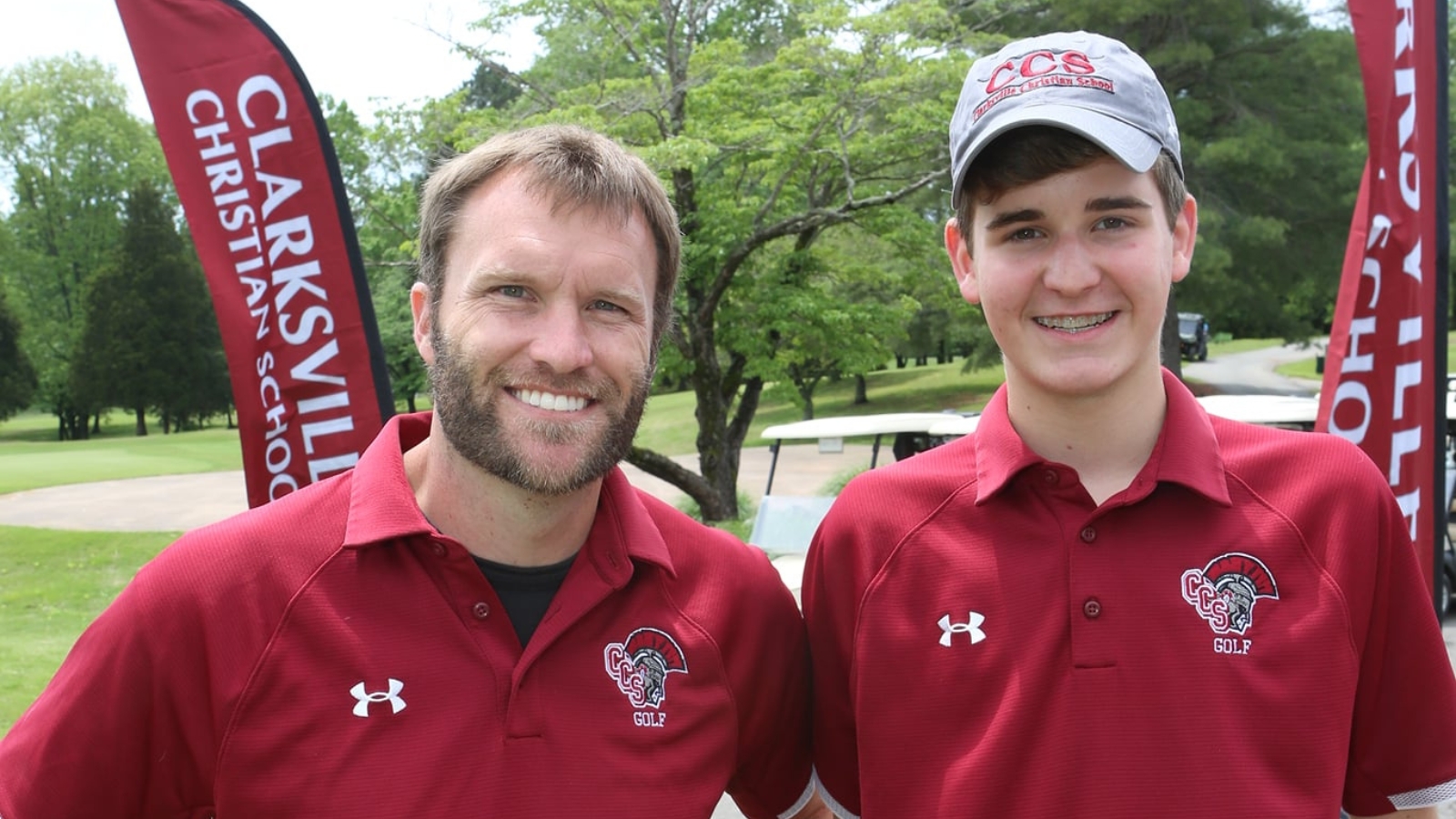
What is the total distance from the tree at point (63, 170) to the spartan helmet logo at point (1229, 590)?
5167 cm

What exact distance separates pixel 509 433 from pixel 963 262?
0.88 meters

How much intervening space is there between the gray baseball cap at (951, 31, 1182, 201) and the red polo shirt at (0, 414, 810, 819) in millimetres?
996

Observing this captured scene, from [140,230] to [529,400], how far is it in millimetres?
48752

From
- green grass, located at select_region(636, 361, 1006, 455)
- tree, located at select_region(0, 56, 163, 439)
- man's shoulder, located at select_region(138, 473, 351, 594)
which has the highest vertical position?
tree, located at select_region(0, 56, 163, 439)

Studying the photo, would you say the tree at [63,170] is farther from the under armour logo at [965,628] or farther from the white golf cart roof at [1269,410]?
the under armour logo at [965,628]

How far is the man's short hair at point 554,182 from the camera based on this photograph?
2.10 metres

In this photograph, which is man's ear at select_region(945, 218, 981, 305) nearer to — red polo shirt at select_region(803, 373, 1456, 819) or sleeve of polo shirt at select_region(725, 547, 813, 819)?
red polo shirt at select_region(803, 373, 1456, 819)

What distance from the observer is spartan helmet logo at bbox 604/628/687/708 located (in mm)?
2035

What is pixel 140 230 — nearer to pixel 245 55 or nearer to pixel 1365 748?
pixel 245 55

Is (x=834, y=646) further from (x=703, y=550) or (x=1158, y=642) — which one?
(x=1158, y=642)

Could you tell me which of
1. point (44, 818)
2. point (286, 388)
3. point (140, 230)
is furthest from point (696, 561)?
point (140, 230)

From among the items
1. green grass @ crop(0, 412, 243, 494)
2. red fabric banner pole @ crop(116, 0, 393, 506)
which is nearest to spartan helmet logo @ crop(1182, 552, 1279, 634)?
red fabric banner pole @ crop(116, 0, 393, 506)

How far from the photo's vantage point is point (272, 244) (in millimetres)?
5676

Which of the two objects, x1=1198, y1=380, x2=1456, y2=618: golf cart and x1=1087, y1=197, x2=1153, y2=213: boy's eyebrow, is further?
x1=1198, y1=380, x2=1456, y2=618: golf cart
